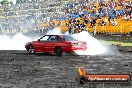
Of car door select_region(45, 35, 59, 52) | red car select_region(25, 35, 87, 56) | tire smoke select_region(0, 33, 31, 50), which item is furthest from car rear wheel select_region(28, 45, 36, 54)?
tire smoke select_region(0, 33, 31, 50)

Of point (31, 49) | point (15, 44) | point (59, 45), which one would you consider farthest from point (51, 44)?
point (15, 44)

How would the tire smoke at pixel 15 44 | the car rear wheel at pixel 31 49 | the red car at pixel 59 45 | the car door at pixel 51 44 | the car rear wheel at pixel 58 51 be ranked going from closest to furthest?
the red car at pixel 59 45 → the car rear wheel at pixel 58 51 → the car door at pixel 51 44 → the car rear wheel at pixel 31 49 → the tire smoke at pixel 15 44

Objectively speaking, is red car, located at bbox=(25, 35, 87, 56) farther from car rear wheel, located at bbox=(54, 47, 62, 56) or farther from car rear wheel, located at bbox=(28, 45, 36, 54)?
car rear wheel, located at bbox=(28, 45, 36, 54)

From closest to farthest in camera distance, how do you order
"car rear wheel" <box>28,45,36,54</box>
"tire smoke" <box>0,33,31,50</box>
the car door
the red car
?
the red car
the car door
"car rear wheel" <box>28,45,36,54</box>
"tire smoke" <box>0,33,31,50</box>

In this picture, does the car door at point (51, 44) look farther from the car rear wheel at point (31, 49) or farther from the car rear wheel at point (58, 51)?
the car rear wheel at point (31, 49)

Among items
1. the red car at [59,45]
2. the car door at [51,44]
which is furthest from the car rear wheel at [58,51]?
the car door at [51,44]

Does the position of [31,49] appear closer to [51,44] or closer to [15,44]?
[51,44]

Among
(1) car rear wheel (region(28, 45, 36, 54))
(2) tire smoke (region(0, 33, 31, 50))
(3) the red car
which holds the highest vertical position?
(3) the red car

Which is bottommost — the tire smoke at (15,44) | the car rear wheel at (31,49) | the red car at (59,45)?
the tire smoke at (15,44)

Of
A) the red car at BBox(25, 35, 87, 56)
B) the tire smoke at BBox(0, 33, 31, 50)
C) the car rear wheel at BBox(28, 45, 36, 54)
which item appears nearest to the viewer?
the red car at BBox(25, 35, 87, 56)

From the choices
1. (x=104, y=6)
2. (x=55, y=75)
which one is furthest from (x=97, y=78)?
(x=104, y=6)

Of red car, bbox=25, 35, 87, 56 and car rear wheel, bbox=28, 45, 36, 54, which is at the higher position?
red car, bbox=25, 35, 87, 56

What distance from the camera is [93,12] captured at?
50469 mm

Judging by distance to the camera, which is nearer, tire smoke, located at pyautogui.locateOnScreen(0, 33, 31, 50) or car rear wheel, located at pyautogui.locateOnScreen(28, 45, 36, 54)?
car rear wheel, located at pyautogui.locateOnScreen(28, 45, 36, 54)
